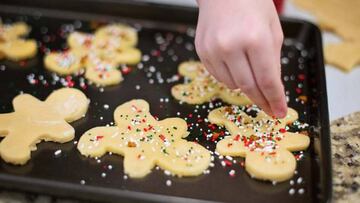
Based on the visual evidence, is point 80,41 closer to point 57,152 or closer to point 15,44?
point 15,44

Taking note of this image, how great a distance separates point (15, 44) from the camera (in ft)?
4.34

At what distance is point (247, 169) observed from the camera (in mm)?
978

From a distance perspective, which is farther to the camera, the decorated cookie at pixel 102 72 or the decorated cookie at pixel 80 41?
the decorated cookie at pixel 80 41

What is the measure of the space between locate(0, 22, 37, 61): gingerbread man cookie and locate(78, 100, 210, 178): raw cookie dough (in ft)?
1.08

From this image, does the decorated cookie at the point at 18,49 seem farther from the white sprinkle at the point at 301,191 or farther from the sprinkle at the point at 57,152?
the white sprinkle at the point at 301,191

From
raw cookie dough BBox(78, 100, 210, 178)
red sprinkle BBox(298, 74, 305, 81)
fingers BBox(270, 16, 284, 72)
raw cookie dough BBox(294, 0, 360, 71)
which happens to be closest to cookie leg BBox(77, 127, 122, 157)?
raw cookie dough BBox(78, 100, 210, 178)

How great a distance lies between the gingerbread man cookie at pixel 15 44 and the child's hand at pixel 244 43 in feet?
1.71

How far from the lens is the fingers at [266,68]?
89 cm

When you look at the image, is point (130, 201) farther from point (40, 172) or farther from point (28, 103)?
point (28, 103)

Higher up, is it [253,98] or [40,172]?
[253,98]

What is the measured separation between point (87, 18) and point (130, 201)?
69 centimetres

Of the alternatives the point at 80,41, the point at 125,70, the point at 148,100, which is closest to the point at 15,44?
the point at 80,41

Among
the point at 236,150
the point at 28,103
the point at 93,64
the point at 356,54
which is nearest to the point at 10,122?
the point at 28,103

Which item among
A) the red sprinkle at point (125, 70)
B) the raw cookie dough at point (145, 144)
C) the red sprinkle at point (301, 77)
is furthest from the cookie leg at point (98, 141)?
the red sprinkle at point (301, 77)
